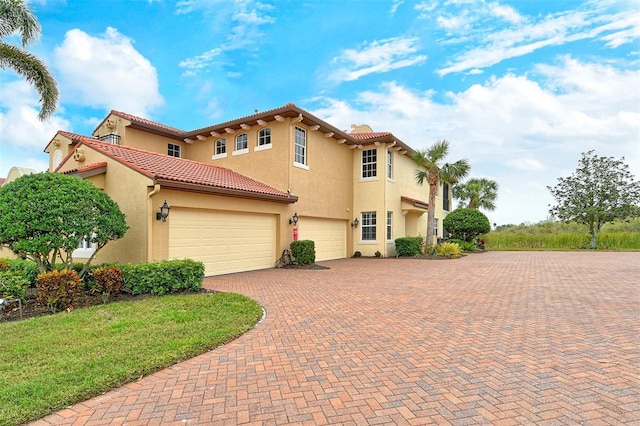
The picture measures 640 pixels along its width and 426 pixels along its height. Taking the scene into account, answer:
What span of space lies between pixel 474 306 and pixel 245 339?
192 inches

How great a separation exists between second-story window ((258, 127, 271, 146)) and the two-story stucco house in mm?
46

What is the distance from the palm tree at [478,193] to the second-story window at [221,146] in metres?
24.3

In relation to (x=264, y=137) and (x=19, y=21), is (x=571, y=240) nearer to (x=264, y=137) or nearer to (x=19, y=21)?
(x=264, y=137)

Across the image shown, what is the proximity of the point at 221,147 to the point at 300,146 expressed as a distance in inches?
176

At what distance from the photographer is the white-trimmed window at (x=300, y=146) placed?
1547cm

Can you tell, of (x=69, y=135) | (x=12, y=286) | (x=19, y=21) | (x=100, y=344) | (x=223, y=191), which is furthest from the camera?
(x=69, y=135)

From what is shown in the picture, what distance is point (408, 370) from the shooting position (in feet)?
13.1

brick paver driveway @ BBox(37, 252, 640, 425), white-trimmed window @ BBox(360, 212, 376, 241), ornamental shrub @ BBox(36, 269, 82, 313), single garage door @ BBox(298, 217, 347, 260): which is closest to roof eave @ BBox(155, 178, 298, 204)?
single garage door @ BBox(298, 217, 347, 260)

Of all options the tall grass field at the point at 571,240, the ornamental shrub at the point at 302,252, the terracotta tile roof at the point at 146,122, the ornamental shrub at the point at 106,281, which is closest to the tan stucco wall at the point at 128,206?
the ornamental shrub at the point at 106,281

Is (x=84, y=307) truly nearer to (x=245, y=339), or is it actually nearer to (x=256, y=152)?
(x=245, y=339)

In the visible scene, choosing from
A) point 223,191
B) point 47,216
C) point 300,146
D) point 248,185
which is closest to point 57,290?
point 47,216

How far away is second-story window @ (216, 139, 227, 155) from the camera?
17.2 metres

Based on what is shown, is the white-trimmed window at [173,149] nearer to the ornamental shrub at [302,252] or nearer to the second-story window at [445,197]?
the ornamental shrub at [302,252]

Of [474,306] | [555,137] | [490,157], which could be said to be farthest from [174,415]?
[490,157]
